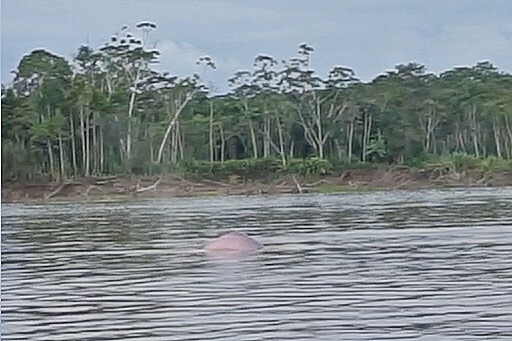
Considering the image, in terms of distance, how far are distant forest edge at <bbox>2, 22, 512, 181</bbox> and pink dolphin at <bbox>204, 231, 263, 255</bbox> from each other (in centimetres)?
1132

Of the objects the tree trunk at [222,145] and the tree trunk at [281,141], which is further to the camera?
the tree trunk at [222,145]

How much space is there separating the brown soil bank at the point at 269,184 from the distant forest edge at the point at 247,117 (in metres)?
0.20

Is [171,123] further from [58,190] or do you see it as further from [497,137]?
[497,137]

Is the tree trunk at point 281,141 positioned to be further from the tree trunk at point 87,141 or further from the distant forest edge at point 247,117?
the tree trunk at point 87,141

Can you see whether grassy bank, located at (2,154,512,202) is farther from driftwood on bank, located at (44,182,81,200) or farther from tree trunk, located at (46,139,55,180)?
tree trunk, located at (46,139,55,180)

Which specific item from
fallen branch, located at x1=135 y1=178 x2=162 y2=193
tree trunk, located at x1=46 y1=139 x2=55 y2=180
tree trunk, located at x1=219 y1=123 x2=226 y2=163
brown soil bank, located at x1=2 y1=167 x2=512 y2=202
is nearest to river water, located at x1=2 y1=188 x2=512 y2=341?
brown soil bank, located at x1=2 y1=167 x2=512 y2=202

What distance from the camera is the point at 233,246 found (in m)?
7.43

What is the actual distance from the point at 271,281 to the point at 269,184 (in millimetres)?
13886

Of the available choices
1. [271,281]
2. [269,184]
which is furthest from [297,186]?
[271,281]

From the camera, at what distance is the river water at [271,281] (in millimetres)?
4059

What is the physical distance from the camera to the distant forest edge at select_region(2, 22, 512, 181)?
764 inches

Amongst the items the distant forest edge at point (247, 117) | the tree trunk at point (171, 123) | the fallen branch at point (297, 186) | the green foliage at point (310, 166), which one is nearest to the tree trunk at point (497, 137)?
the distant forest edge at point (247, 117)

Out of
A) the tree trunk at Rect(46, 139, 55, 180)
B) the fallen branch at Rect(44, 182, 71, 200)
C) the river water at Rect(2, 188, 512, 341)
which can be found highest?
the tree trunk at Rect(46, 139, 55, 180)

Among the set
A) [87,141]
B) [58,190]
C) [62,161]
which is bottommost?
[58,190]
